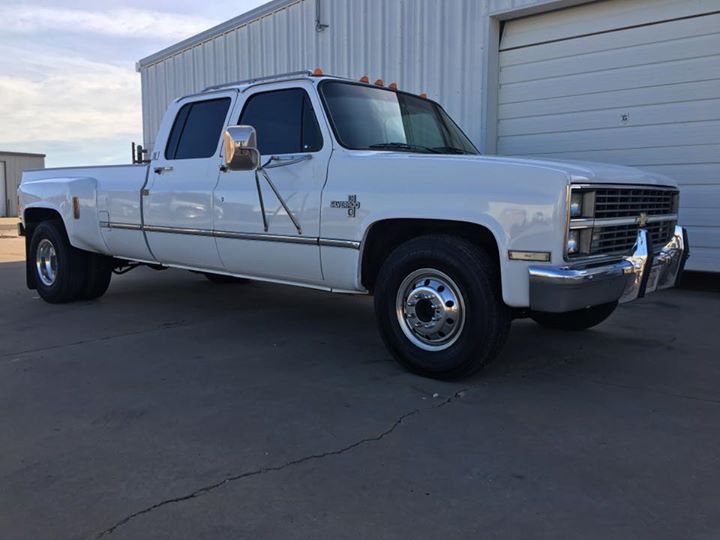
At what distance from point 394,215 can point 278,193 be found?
1111 millimetres

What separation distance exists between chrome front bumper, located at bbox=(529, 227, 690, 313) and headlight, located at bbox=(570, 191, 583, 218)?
0.99 ft

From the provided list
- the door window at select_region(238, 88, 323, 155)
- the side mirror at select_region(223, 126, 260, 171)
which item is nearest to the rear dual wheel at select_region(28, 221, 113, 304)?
the door window at select_region(238, 88, 323, 155)

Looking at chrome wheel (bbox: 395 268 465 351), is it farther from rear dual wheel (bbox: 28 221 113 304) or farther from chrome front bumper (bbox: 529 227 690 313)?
rear dual wheel (bbox: 28 221 113 304)

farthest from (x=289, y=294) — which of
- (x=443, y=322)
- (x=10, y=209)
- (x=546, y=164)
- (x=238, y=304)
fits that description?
(x=10, y=209)

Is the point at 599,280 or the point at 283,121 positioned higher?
the point at 283,121

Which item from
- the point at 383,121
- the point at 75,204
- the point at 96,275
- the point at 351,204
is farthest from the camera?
the point at 96,275

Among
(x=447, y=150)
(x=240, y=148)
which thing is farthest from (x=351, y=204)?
(x=447, y=150)

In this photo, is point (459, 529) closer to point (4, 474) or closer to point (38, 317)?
point (4, 474)

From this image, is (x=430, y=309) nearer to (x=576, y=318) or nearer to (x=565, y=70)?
(x=576, y=318)

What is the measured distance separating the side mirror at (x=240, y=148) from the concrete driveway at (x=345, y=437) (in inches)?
57.5

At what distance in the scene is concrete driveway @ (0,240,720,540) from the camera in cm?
248

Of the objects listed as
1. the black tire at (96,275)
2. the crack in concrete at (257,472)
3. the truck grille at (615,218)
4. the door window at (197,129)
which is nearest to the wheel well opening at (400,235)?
the truck grille at (615,218)

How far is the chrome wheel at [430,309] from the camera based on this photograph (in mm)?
4004

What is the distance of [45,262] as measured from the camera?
7359mm
